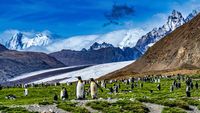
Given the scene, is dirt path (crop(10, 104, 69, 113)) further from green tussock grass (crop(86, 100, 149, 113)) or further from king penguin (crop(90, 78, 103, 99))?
king penguin (crop(90, 78, 103, 99))

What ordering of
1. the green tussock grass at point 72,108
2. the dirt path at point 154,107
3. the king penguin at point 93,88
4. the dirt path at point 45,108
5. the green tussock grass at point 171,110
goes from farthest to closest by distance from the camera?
the king penguin at point 93,88, the dirt path at point 154,107, the green tussock grass at point 171,110, the dirt path at point 45,108, the green tussock grass at point 72,108

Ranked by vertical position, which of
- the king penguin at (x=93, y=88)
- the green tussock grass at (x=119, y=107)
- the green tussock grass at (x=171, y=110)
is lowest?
the green tussock grass at (x=171, y=110)

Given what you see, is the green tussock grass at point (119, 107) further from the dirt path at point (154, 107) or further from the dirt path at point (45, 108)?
the dirt path at point (45, 108)

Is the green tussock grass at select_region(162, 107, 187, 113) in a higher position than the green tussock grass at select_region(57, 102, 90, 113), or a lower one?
lower

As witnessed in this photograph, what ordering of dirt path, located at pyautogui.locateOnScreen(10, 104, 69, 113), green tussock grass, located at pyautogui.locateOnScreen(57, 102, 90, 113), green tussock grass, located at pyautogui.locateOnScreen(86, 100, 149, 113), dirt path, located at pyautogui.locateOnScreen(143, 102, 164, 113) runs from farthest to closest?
dirt path, located at pyautogui.locateOnScreen(143, 102, 164, 113), green tussock grass, located at pyautogui.locateOnScreen(86, 100, 149, 113), dirt path, located at pyautogui.locateOnScreen(10, 104, 69, 113), green tussock grass, located at pyautogui.locateOnScreen(57, 102, 90, 113)

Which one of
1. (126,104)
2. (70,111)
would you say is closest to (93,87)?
(126,104)

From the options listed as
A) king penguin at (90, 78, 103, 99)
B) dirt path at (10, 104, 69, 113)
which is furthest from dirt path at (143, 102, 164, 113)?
king penguin at (90, 78, 103, 99)

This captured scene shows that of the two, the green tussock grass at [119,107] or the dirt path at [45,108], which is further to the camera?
the green tussock grass at [119,107]

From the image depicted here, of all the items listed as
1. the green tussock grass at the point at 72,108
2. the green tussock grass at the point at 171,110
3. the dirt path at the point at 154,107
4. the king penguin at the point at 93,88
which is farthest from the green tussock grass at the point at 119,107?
the king penguin at the point at 93,88

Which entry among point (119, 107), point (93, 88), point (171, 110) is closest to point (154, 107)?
point (171, 110)

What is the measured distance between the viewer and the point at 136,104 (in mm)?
42719

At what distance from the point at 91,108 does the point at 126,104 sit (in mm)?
3838

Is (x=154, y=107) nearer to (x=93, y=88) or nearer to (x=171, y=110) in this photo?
(x=171, y=110)

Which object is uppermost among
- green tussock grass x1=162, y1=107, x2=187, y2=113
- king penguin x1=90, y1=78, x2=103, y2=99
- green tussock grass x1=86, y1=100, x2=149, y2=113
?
king penguin x1=90, y1=78, x2=103, y2=99
